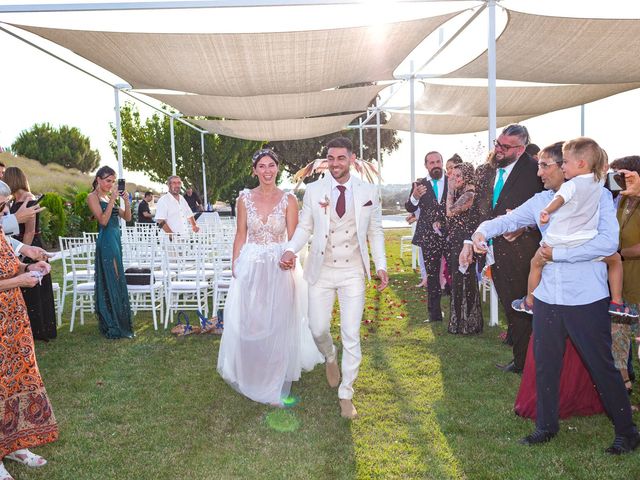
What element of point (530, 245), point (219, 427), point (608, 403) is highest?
point (530, 245)

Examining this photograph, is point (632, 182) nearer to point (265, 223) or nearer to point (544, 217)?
point (544, 217)

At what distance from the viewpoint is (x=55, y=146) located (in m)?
60.8

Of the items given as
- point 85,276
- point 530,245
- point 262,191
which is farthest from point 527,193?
point 85,276

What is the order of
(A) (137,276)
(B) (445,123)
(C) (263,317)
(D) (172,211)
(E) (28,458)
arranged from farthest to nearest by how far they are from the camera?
(B) (445,123) < (D) (172,211) < (A) (137,276) < (C) (263,317) < (E) (28,458)

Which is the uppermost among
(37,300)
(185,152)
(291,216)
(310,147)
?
(310,147)

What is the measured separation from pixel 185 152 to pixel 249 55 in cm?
2508

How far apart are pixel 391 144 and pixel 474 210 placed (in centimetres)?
3390

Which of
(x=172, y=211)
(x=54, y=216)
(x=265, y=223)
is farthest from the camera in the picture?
(x=54, y=216)

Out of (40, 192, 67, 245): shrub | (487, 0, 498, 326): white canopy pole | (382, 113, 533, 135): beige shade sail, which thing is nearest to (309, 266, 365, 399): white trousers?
(487, 0, 498, 326): white canopy pole

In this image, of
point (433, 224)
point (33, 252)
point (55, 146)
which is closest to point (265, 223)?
point (33, 252)

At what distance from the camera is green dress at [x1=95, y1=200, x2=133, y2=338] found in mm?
6902

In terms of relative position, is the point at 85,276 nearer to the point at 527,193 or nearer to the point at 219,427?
the point at 219,427

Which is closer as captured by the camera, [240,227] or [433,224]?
[240,227]

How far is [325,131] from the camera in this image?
640 inches
